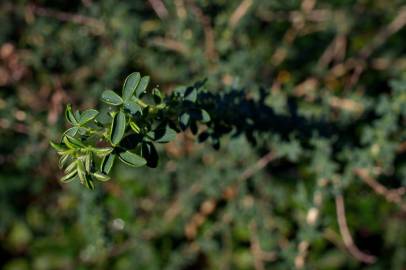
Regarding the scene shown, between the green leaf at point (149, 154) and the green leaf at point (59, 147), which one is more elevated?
the green leaf at point (149, 154)

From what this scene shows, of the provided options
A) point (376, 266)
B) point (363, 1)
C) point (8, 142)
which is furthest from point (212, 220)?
point (363, 1)

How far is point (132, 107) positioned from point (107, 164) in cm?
15

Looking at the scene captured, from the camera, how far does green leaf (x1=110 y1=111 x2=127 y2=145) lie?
3.89 ft

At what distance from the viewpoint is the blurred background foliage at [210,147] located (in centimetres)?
247

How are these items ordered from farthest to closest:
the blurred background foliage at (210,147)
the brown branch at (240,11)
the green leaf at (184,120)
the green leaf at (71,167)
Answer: the brown branch at (240,11), the blurred background foliage at (210,147), the green leaf at (184,120), the green leaf at (71,167)

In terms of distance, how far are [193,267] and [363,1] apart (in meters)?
2.17

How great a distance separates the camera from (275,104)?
2.18 m

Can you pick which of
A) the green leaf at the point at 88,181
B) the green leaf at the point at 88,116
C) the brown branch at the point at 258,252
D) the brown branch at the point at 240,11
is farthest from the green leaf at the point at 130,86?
the brown branch at the point at 258,252

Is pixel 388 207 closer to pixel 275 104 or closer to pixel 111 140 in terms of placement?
pixel 275 104

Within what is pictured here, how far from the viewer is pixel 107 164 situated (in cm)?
123

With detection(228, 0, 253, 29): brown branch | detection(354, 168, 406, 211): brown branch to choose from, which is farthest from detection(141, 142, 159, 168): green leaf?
detection(228, 0, 253, 29): brown branch

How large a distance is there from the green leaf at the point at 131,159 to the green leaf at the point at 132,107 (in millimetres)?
102

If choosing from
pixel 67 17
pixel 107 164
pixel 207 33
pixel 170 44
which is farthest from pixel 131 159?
pixel 67 17

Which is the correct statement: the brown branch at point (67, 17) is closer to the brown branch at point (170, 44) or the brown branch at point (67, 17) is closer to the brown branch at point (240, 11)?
the brown branch at point (170, 44)
